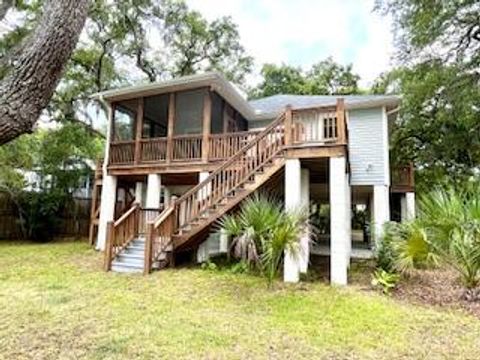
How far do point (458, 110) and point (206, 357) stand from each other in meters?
15.3

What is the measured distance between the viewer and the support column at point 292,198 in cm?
817

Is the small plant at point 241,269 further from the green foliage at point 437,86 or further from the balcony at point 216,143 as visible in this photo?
the green foliage at point 437,86

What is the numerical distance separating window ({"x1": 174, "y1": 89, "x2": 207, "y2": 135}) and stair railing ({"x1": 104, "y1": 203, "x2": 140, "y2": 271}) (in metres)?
4.70

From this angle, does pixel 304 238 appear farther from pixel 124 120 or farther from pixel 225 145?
pixel 124 120

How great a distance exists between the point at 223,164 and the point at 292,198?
7.03ft

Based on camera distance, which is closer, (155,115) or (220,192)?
(220,192)

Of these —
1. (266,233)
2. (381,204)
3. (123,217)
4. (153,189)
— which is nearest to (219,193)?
(266,233)

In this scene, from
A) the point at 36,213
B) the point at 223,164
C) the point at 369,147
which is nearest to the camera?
the point at 223,164

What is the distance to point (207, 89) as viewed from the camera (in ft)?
38.3

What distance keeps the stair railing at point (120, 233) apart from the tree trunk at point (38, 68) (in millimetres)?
7468

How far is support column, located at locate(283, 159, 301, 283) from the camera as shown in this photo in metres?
8.17

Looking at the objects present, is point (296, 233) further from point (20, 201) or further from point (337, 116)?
point (20, 201)

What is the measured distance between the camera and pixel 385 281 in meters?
7.79

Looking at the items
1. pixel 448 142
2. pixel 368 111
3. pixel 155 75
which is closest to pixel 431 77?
pixel 448 142
